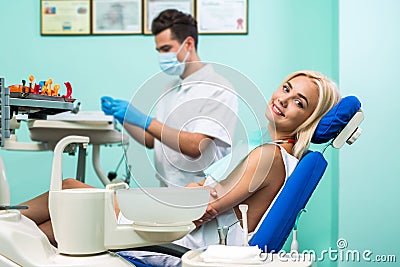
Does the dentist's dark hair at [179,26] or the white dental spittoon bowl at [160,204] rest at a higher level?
the dentist's dark hair at [179,26]

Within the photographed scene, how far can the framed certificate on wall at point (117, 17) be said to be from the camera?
12.4 feet

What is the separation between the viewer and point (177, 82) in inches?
63.8

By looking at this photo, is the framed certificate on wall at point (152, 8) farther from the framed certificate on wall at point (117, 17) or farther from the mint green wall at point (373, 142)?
the mint green wall at point (373, 142)

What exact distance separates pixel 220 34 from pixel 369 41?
1007 millimetres

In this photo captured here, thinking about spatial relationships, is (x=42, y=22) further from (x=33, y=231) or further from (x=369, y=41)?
(x=33, y=231)

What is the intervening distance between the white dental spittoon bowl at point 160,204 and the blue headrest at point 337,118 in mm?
498

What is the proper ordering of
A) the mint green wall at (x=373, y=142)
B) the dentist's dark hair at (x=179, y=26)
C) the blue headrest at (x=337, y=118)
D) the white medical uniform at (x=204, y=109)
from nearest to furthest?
the white medical uniform at (x=204, y=109)
the blue headrest at (x=337, y=118)
the dentist's dark hair at (x=179, y=26)
the mint green wall at (x=373, y=142)

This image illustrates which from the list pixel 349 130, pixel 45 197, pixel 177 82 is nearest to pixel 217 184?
pixel 177 82

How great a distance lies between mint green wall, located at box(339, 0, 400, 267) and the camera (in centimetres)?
309

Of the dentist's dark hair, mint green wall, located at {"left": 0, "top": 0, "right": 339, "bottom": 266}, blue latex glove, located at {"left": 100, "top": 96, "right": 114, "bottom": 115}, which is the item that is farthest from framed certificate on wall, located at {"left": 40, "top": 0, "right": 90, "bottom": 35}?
blue latex glove, located at {"left": 100, "top": 96, "right": 114, "bottom": 115}

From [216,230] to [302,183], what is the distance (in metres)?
0.32

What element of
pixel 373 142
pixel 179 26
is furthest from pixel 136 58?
pixel 373 142

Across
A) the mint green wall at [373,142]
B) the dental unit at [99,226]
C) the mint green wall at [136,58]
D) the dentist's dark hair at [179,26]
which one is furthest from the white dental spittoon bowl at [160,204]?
the mint green wall at [136,58]

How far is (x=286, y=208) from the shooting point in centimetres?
162
